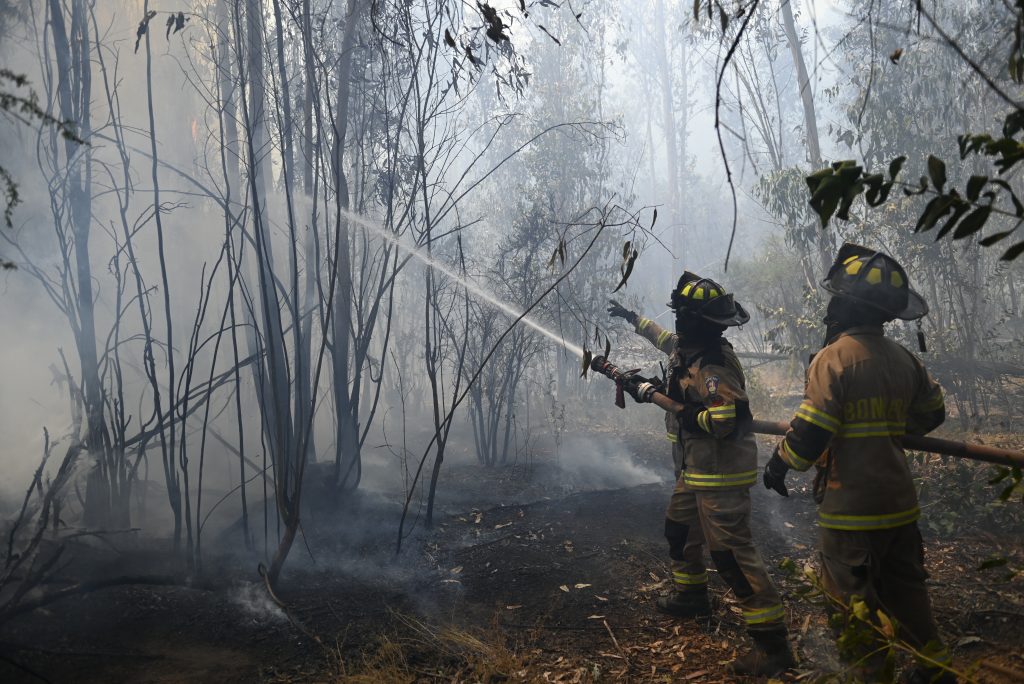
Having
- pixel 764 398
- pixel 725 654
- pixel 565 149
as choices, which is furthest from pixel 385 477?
pixel 565 149

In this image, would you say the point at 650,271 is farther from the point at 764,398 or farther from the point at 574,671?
the point at 574,671

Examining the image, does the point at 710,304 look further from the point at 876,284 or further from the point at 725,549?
the point at 725,549

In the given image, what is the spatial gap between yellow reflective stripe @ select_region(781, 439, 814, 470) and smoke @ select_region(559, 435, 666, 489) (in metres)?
4.05

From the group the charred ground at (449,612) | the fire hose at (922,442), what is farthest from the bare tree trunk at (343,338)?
the fire hose at (922,442)

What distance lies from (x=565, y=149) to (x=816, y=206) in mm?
15437

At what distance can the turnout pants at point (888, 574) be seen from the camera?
106 inches

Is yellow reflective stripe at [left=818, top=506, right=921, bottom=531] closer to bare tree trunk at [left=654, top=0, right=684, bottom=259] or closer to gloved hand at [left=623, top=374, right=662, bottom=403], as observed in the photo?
gloved hand at [left=623, top=374, right=662, bottom=403]

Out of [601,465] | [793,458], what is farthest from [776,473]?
[601,465]

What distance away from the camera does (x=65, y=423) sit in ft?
30.4

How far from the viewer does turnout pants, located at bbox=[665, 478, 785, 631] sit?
3184mm

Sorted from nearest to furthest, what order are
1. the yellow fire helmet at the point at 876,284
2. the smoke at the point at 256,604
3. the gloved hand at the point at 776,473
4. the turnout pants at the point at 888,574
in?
1. the turnout pants at the point at 888,574
2. the yellow fire helmet at the point at 876,284
3. the gloved hand at the point at 776,473
4. the smoke at the point at 256,604

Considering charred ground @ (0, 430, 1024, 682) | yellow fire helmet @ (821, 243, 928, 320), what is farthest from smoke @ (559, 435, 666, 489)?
yellow fire helmet @ (821, 243, 928, 320)

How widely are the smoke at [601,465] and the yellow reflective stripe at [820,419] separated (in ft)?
13.8

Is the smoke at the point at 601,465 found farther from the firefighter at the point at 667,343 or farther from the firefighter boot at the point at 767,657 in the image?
the firefighter boot at the point at 767,657
